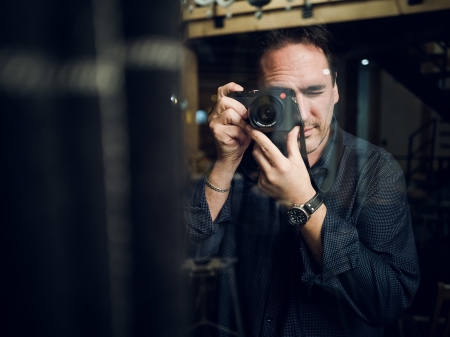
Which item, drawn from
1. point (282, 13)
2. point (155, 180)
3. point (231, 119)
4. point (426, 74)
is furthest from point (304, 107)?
point (426, 74)

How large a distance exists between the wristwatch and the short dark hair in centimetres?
26

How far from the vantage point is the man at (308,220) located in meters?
0.49

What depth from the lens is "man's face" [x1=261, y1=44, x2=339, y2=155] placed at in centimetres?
57

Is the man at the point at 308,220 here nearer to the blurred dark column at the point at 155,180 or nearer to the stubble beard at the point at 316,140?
the stubble beard at the point at 316,140

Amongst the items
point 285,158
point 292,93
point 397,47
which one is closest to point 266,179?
point 285,158

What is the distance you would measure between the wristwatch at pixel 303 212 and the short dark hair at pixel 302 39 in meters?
0.26

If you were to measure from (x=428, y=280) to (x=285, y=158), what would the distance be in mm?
562

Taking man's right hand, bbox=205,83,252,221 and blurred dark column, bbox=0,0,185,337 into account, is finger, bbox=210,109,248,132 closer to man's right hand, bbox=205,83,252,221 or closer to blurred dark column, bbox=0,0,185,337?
man's right hand, bbox=205,83,252,221

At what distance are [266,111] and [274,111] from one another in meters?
0.01

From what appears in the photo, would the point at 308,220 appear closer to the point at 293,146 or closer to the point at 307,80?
the point at 293,146

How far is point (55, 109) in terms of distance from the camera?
202mm

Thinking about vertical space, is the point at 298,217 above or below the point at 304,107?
below

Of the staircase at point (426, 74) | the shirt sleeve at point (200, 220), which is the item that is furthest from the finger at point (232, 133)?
the staircase at point (426, 74)

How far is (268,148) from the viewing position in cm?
49
